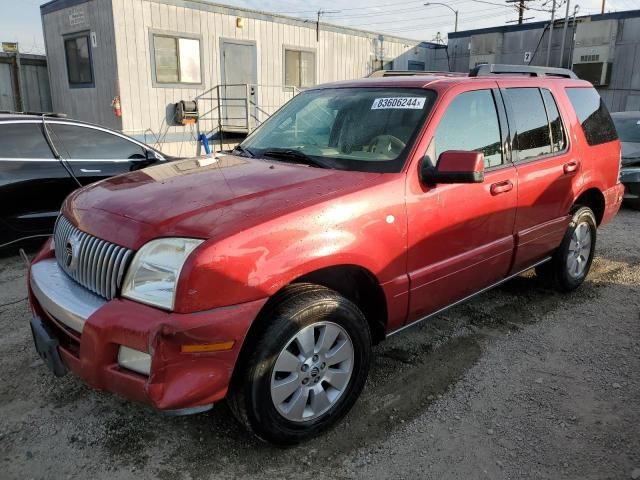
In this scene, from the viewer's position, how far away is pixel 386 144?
322cm

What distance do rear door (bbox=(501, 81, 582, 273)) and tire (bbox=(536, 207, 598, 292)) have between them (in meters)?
0.17

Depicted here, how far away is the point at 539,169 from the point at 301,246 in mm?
2323

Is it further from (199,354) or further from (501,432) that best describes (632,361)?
(199,354)

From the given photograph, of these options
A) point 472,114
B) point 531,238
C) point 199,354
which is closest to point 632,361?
point 531,238

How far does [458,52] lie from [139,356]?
2125cm

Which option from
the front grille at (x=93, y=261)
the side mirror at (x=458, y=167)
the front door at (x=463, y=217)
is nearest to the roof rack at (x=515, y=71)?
the front door at (x=463, y=217)

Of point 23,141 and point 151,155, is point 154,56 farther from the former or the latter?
point 23,141

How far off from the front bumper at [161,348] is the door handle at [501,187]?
6.31ft

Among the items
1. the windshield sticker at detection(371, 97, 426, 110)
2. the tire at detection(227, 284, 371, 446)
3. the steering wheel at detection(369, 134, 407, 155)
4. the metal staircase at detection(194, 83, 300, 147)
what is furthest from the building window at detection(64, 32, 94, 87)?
the tire at detection(227, 284, 371, 446)

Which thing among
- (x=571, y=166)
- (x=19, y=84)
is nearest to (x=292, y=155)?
(x=571, y=166)

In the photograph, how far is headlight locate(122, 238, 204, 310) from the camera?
2.27m

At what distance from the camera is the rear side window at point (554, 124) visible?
4246 mm

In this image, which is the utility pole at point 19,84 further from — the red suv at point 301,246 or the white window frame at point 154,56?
the red suv at point 301,246

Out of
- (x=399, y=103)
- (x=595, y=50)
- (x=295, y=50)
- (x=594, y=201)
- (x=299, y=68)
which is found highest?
(x=595, y=50)
